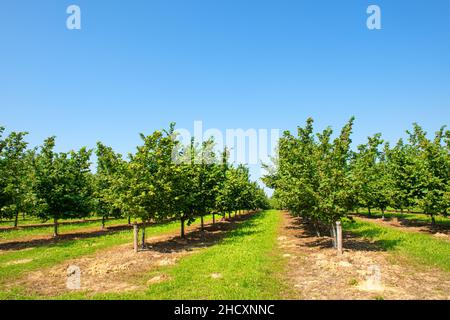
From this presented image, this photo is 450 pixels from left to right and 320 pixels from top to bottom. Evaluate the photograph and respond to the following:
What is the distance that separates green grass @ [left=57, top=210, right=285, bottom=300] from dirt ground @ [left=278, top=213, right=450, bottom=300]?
1.01m

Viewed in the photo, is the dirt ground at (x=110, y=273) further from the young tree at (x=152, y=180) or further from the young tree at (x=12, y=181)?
the young tree at (x=12, y=181)

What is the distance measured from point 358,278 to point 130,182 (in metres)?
15.4

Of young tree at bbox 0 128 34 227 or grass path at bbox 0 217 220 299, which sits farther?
young tree at bbox 0 128 34 227

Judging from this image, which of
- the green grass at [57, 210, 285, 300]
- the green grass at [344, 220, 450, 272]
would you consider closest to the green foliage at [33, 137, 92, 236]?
the green grass at [57, 210, 285, 300]

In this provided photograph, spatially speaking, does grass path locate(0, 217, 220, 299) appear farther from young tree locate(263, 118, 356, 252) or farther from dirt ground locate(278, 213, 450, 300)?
young tree locate(263, 118, 356, 252)

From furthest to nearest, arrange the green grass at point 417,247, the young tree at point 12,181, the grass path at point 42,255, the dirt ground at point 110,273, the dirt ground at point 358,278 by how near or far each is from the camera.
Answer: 1. the young tree at point 12,181
2. the grass path at point 42,255
3. the green grass at point 417,247
4. the dirt ground at point 110,273
5. the dirt ground at point 358,278

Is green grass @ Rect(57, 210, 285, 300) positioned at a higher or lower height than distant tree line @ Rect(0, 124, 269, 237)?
lower

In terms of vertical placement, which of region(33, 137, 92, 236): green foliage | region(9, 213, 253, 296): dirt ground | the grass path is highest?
region(33, 137, 92, 236): green foliage

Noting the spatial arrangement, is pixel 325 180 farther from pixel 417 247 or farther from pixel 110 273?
pixel 110 273

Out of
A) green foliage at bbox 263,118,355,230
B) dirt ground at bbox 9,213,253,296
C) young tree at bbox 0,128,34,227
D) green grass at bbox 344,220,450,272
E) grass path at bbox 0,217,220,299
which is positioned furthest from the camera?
young tree at bbox 0,128,34,227

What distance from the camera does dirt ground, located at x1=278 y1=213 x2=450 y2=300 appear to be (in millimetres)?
11039

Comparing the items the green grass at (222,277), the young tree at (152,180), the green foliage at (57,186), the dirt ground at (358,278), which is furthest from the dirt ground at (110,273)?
the green foliage at (57,186)

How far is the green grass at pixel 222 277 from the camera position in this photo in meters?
11.5

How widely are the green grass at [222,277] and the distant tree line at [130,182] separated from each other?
17.1 ft
